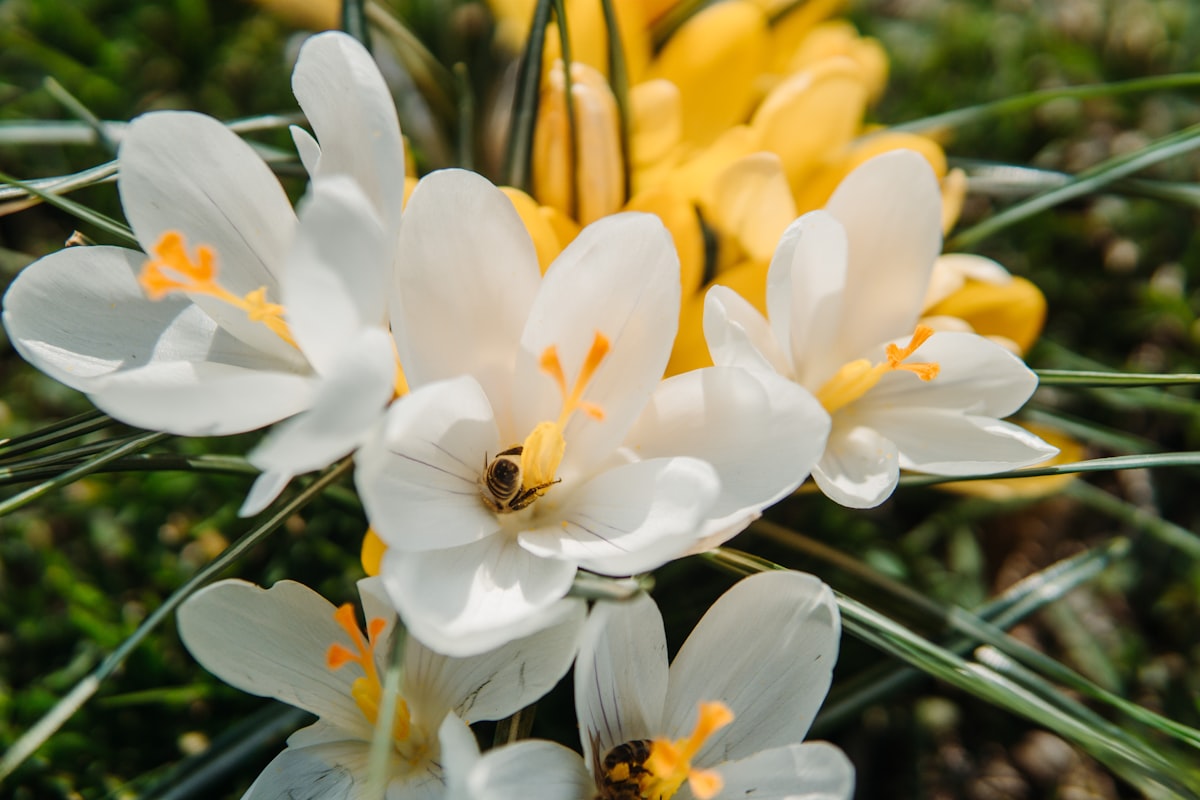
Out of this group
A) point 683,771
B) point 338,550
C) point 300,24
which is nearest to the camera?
point 683,771

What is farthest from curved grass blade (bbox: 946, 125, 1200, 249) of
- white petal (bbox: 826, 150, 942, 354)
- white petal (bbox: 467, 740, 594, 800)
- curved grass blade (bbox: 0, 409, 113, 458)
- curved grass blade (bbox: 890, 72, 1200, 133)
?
curved grass blade (bbox: 0, 409, 113, 458)

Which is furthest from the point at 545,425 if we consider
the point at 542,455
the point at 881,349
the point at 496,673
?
the point at 881,349

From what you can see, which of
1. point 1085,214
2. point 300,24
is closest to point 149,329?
point 300,24

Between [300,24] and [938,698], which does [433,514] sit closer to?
[938,698]

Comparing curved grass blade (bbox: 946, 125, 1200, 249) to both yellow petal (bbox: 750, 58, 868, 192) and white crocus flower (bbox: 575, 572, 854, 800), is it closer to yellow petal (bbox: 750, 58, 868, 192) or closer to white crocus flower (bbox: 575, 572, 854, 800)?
yellow petal (bbox: 750, 58, 868, 192)

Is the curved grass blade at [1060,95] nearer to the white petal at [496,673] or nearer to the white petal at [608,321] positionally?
the white petal at [608,321]

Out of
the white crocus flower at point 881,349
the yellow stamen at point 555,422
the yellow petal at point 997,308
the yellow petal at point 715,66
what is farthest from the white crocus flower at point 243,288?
the yellow petal at point 997,308
